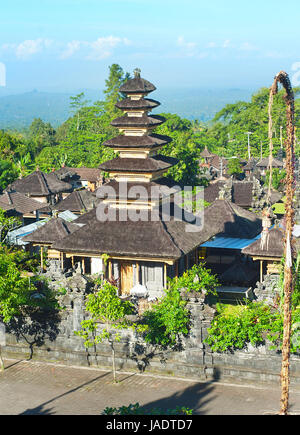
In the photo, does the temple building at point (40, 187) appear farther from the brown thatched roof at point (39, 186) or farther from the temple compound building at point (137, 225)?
the temple compound building at point (137, 225)

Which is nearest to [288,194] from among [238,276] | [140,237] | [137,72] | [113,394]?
[113,394]

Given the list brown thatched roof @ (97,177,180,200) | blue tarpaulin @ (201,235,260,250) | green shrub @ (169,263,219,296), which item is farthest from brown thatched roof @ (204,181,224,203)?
green shrub @ (169,263,219,296)

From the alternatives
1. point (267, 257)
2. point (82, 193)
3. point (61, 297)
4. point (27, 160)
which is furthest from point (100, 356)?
point (27, 160)

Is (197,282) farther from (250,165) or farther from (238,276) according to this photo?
(250,165)

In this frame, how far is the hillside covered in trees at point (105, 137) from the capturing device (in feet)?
266

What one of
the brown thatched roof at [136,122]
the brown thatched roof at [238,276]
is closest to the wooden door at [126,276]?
the brown thatched roof at [238,276]

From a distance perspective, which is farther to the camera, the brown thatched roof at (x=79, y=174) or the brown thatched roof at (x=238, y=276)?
the brown thatched roof at (x=79, y=174)

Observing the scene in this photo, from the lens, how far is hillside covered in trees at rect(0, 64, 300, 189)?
8094 centimetres

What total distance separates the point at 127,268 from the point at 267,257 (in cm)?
616

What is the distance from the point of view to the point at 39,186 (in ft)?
163

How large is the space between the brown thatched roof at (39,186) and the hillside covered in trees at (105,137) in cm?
823

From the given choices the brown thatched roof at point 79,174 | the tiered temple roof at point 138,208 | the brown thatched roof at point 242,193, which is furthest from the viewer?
the brown thatched roof at point 79,174
